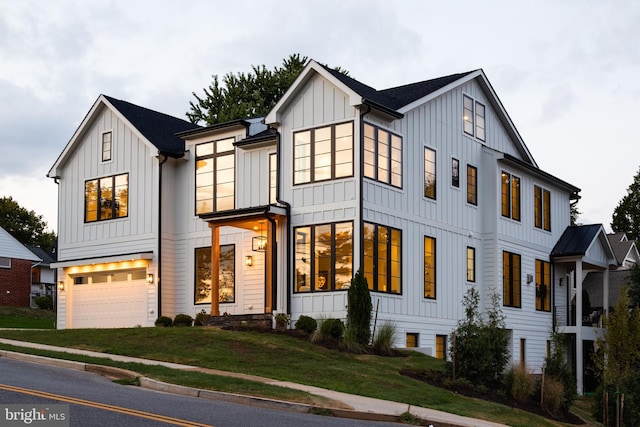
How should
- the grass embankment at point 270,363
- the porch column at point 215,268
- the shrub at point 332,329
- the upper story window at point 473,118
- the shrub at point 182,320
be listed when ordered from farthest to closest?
the upper story window at point 473,118
the porch column at point 215,268
the shrub at point 182,320
the shrub at point 332,329
the grass embankment at point 270,363

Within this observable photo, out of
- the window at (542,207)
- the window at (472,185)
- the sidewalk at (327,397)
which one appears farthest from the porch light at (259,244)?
the window at (542,207)

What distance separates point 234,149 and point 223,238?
3021 mm

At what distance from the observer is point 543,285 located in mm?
34656

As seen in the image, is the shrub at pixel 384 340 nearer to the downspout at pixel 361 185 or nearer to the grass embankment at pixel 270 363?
the grass embankment at pixel 270 363

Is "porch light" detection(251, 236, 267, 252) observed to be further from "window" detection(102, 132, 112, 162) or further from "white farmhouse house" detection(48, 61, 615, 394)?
"window" detection(102, 132, 112, 162)

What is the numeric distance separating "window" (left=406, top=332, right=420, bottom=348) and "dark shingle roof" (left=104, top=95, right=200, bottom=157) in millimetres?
10182

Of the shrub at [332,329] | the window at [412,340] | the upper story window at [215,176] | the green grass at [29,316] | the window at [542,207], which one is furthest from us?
the green grass at [29,316]

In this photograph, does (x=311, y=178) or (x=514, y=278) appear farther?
(x=514, y=278)

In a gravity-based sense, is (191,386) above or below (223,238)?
below

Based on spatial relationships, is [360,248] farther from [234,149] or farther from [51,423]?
[51,423]

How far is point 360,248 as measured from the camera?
24984 mm

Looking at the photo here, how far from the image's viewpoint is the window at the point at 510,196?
32.2 metres

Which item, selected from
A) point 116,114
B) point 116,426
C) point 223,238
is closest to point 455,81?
point 223,238

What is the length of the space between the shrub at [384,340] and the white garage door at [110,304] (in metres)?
9.80
